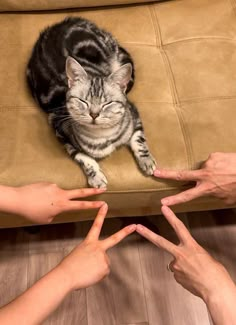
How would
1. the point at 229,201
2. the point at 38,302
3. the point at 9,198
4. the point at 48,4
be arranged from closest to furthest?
1. the point at 38,302
2. the point at 9,198
3. the point at 229,201
4. the point at 48,4

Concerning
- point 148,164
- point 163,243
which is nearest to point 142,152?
point 148,164

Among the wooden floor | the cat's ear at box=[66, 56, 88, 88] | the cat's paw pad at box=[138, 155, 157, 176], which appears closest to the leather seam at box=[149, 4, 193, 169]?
the cat's paw pad at box=[138, 155, 157, 176]

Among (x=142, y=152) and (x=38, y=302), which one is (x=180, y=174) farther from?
(x=38, y=302)

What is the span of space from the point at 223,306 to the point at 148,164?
0.40 m

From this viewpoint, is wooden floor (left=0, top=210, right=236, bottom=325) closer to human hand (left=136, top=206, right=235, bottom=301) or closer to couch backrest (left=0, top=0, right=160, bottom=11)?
human hand (left=136, top=206, right=235, bottom=301)

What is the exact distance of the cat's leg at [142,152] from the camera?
1038 millimetres

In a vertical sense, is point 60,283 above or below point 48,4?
below

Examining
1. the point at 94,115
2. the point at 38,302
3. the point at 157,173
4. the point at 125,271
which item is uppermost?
the point at 94,115

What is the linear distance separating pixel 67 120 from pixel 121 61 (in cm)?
29

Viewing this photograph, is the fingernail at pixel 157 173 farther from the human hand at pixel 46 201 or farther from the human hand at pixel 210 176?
the human hand at pixel 46 201

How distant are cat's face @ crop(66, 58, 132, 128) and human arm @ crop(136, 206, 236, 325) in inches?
11.9

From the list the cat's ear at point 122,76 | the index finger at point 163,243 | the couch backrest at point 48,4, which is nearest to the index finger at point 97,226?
the index finger at point 163,243

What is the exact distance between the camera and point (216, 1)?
→ 4.48 feet

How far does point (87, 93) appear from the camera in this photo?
1.02 m
